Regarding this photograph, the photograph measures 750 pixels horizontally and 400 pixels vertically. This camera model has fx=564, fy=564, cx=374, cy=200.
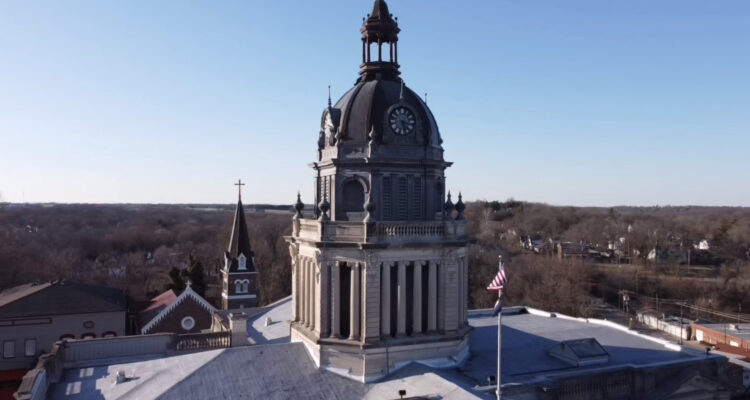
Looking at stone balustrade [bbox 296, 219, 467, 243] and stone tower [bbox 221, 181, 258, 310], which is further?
stone tower [bbox 221, 181, 258, 310]

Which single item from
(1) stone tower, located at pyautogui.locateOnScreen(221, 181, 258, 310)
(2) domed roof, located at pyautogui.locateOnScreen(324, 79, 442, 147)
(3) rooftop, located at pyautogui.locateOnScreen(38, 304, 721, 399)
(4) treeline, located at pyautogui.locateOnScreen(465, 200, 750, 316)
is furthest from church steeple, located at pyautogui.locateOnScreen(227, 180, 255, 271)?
(4) treeline, located at pyautogui.locateOnScreen(465, 200, 750, 316)

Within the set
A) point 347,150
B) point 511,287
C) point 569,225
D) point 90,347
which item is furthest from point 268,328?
point 569,225

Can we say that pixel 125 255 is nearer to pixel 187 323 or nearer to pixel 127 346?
pixel 187 323

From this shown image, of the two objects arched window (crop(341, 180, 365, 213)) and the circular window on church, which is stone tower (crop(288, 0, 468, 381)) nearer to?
arched window (crop(341, 180, 365, 213))

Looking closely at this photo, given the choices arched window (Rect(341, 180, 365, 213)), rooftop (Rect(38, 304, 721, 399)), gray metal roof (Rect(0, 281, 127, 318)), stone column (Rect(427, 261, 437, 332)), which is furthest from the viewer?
gray metal roof (Rect(0, 281, 127, 318))

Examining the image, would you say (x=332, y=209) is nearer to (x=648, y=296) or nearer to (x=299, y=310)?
(x=299, y=310)

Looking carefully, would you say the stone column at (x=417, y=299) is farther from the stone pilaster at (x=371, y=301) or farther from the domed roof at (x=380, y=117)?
the domed roof at (x=380, y=117)
